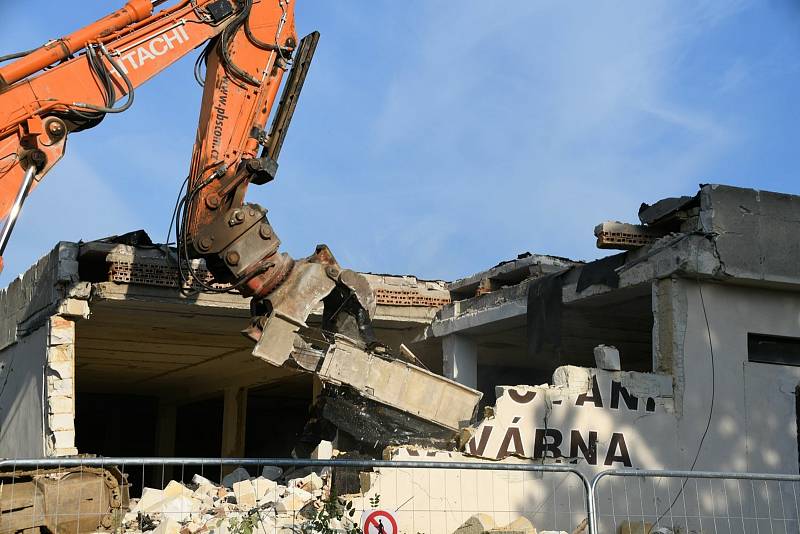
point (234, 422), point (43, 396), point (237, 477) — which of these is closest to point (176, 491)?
point (237, 477)

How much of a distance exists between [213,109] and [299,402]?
53.0 ft

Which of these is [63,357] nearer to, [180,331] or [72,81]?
[180,331]

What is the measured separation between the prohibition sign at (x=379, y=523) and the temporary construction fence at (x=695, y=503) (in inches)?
155

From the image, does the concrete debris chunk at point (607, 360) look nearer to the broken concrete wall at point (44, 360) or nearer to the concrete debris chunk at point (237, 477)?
the concrete debris chunk at point (237, 477)

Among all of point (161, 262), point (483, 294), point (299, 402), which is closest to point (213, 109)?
point (161, 262)

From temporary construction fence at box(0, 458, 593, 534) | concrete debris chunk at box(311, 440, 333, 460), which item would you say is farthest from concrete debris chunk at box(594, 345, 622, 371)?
concrete debris chunk at box(311, 440, 333, 460)

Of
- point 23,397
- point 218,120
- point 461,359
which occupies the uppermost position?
point 218,120

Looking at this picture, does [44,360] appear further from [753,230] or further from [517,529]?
[753,230]

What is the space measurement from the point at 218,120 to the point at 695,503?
22.2 ft

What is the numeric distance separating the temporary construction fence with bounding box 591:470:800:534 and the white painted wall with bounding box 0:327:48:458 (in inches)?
293

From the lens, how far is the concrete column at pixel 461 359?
15.1 metres

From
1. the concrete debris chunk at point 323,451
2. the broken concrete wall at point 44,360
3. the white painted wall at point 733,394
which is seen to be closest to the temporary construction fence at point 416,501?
the concrete debris chunk at point 323,451

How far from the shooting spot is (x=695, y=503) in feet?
34.8

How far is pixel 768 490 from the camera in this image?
35.5 feet
